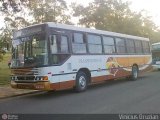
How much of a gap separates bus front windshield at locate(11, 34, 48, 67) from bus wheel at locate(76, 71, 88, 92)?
2.40m

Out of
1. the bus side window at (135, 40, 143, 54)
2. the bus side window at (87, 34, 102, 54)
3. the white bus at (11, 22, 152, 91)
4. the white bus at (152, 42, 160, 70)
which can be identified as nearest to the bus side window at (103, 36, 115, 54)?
the white bus at (11, 22, 152, 91)

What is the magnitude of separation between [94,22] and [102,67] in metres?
18.4

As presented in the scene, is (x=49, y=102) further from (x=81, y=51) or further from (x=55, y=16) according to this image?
(x=55, y=16)

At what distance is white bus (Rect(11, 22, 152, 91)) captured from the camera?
13.6 meters

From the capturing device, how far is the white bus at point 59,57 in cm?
1356

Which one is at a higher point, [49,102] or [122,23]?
[122,23]

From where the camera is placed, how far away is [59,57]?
1411 cm

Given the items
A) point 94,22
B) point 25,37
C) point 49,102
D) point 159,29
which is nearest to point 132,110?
point 49,102

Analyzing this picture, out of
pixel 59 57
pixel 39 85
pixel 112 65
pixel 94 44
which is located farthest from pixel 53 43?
pixel 112 65

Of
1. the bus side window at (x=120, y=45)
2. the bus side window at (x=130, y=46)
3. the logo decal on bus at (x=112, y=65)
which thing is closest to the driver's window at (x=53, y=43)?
the logo decal on bus at (x=112, y=65)

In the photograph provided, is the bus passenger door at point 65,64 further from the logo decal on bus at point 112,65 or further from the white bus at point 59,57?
the logo decal on bus at point 112,65

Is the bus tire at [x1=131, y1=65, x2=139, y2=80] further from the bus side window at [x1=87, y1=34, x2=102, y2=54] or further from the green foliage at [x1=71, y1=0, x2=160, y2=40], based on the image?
the green foliage at [x1=71, y1=0, x2=160, y2=40]

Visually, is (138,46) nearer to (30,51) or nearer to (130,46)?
(130,46)

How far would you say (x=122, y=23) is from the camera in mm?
36562
